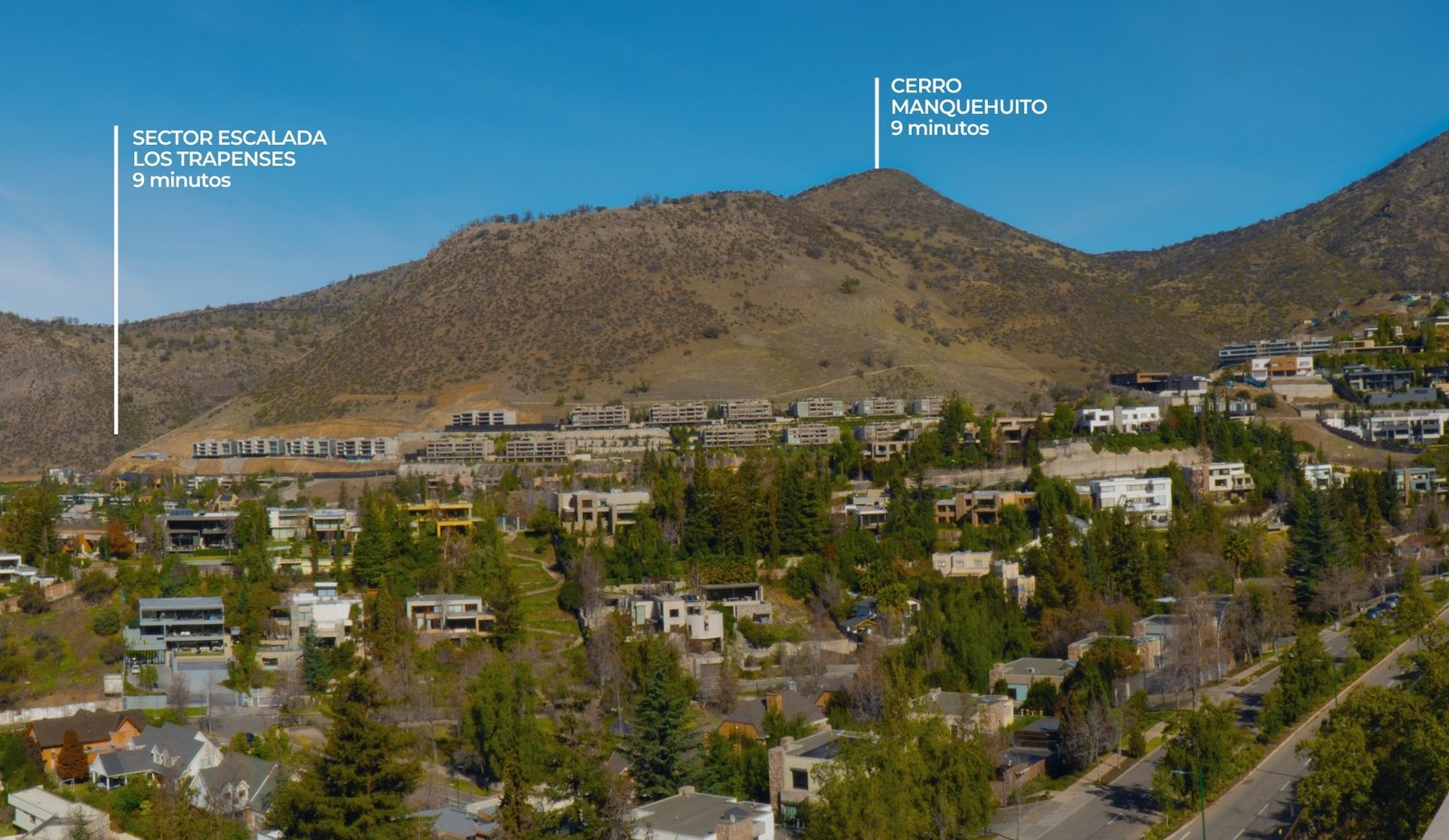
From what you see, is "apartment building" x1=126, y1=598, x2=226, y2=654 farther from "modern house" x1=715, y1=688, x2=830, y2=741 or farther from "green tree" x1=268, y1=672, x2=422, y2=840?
"green tree" x1=268, y1=672, x2=422, y2=840

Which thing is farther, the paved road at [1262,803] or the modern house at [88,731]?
the modern house at [88,731]

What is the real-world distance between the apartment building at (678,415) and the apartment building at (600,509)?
2411cm

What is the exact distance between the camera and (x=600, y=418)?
279ft

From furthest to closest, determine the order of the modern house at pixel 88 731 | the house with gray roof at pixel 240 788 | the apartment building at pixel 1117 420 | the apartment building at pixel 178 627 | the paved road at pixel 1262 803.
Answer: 1. the apartment building at pixel 1117 420
2. the apartment building at pixel 178 627
3. the modern house at pixel 88 731
4. the house with gray roof at pixel 240 788
5. the paved road at pixel 1262 803

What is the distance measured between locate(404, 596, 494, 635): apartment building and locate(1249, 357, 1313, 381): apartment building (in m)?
51.6

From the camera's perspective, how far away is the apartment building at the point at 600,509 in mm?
60594

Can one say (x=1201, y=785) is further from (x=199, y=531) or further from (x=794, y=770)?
(x=199, y=531)

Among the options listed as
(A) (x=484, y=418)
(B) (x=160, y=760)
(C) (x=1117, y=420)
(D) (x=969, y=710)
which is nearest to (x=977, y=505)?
(C) (x=1117, y=420)

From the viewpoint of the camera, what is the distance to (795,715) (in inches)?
1526

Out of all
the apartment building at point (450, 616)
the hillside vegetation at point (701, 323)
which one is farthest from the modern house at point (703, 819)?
the hillside vegetation at point (701, 323)

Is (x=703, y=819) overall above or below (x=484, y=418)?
below

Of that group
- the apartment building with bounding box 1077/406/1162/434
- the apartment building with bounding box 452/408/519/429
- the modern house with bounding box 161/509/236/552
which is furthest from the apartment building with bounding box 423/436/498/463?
the apartment building with bounding box 1077/406/1162/434

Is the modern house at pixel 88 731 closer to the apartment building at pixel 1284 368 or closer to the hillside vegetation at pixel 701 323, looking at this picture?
the hillside vegetation at pixel 701 323

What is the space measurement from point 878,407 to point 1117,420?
18.9 m
